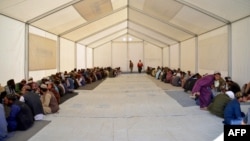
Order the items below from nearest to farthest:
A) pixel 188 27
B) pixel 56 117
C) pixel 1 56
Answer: pixel 56 117, pixel 1 56, pixel 188 27

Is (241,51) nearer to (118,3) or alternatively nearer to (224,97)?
(224,97)

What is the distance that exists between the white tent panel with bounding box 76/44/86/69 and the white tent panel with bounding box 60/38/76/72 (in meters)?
1.03

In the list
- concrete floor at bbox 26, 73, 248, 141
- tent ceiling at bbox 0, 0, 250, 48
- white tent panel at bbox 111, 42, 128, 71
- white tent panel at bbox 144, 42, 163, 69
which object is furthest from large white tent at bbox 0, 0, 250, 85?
white tent panel at bbox 111, 42, 128, 71

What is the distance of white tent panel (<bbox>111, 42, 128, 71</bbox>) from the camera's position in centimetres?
2495

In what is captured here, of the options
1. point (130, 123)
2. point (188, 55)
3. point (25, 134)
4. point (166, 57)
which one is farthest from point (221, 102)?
point (166, 57)

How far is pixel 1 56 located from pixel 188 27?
8.23 m

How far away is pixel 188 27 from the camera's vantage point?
1220 centimetres

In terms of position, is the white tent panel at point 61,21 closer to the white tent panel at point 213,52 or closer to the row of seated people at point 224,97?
the row of seated people at point 224,97

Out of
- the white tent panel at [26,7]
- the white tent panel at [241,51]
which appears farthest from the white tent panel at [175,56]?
the white tent panel at [26,7]

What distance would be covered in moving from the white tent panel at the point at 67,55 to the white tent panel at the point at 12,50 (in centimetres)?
477

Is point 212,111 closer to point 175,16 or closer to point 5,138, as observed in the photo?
point 5,138

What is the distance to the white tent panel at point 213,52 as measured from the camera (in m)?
9.95

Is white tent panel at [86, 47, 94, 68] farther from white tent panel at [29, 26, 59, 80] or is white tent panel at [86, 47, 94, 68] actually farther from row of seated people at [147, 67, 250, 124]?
row of seated people at [147, 67, 250, 124]

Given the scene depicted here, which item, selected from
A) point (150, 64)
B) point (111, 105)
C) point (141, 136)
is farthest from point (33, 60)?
point (150, 64)
